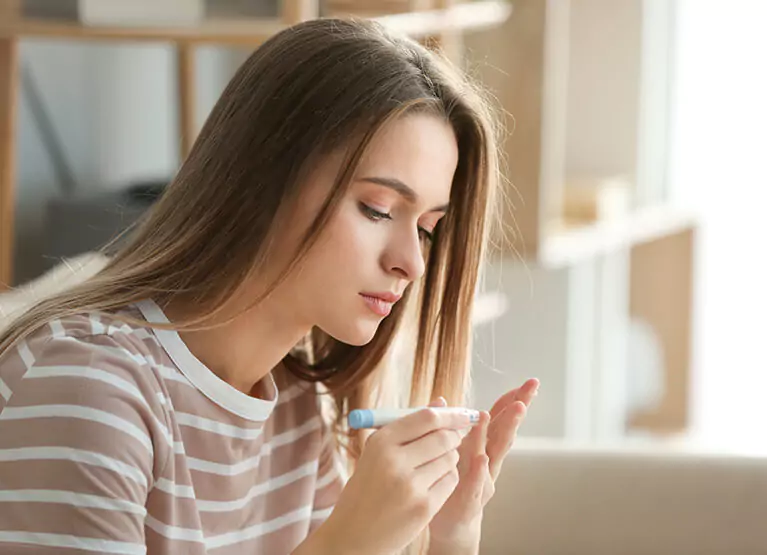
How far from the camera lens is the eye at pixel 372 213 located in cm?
94

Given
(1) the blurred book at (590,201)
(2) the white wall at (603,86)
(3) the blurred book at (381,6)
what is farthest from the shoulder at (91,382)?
(2) the white wall at (603,86)

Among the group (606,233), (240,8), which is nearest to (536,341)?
(606,233)

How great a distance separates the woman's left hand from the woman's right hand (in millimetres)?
138

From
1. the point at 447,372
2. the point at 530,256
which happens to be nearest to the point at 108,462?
the point at 447,372

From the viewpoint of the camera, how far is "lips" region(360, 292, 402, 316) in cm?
96

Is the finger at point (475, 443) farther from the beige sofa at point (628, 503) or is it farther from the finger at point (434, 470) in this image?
the beige sofa at point (628, 503)

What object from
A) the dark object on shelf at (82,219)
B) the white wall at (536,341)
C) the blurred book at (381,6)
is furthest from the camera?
the white wall at (536,341)

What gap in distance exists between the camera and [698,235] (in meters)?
3.23

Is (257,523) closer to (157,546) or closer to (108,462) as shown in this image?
(157,546)

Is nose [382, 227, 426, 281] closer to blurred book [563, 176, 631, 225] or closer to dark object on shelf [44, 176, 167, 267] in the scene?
dark object on shelf [44, 176, 167, 267]

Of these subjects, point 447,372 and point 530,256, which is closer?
point 447,372

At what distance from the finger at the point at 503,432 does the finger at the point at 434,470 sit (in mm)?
116

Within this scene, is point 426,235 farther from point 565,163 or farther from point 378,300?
point 565,163

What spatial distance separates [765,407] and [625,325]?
18.9 inches
